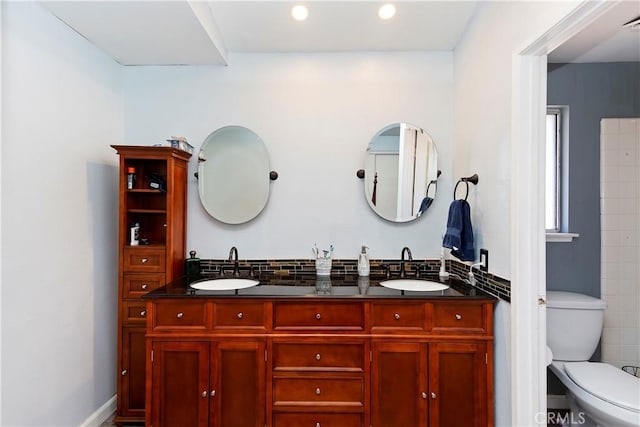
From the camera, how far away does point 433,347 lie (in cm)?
161

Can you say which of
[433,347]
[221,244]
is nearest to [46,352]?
[221,244]

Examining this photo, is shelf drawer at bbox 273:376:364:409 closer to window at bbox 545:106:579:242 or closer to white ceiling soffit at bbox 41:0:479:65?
window at bbox 545:106:579:242

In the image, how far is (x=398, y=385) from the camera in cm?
161

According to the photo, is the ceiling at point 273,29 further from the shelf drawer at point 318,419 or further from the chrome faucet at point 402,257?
the shelf drawer at point 318,419

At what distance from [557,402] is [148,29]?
3573mm

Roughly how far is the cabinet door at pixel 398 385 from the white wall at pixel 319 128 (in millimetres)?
768

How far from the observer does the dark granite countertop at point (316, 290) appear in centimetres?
165

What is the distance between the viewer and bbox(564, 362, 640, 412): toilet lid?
4.88 feet

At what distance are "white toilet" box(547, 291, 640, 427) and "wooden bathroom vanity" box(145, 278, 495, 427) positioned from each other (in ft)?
1.70

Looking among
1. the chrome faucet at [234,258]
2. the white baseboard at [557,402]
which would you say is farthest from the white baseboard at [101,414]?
the white baseboard at [557,402]

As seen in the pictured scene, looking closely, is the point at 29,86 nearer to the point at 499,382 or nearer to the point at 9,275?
the point at 9,275

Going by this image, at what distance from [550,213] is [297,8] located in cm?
218

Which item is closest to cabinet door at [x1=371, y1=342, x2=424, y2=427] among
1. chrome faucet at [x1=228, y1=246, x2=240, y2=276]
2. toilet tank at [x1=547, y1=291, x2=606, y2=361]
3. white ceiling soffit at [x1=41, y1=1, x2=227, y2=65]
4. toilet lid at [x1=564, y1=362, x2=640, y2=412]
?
toilet lid at [x1=564, y1=362, x2=640, y2=412]

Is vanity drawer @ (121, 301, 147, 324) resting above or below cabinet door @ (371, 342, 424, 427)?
above
